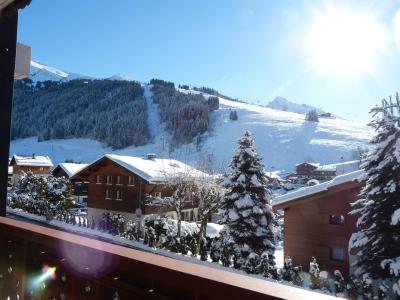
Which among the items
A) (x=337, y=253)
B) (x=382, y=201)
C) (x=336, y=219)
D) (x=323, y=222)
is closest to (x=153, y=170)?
(x=323, y=222)

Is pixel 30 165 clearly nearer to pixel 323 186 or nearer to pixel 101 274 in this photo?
pixel 323 186

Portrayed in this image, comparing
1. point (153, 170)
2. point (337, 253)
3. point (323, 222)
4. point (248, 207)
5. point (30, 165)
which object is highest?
point (30, 165)

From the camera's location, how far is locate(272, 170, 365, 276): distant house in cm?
1664

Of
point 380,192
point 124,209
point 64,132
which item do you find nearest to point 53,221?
point 124,209

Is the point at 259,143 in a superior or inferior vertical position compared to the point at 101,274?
superior

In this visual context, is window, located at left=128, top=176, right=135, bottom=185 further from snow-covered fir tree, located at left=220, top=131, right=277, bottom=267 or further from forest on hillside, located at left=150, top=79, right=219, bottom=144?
forest on hillside, located at left=150, top=79, right=219, bottom=144

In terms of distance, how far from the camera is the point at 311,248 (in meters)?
17.4

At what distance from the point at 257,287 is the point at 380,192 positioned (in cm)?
1320

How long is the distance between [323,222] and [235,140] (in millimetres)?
74292

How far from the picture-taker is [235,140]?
9138cm

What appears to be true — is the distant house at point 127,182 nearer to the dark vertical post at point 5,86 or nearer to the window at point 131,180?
the window at point 131,180

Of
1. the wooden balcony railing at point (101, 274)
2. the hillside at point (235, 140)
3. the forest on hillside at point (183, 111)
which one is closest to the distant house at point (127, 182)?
the wooden balcony railing at point (101, 274)

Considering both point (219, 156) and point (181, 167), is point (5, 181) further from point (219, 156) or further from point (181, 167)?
point (219, 156)

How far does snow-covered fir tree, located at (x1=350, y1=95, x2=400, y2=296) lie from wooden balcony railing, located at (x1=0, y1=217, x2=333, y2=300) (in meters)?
11.9
